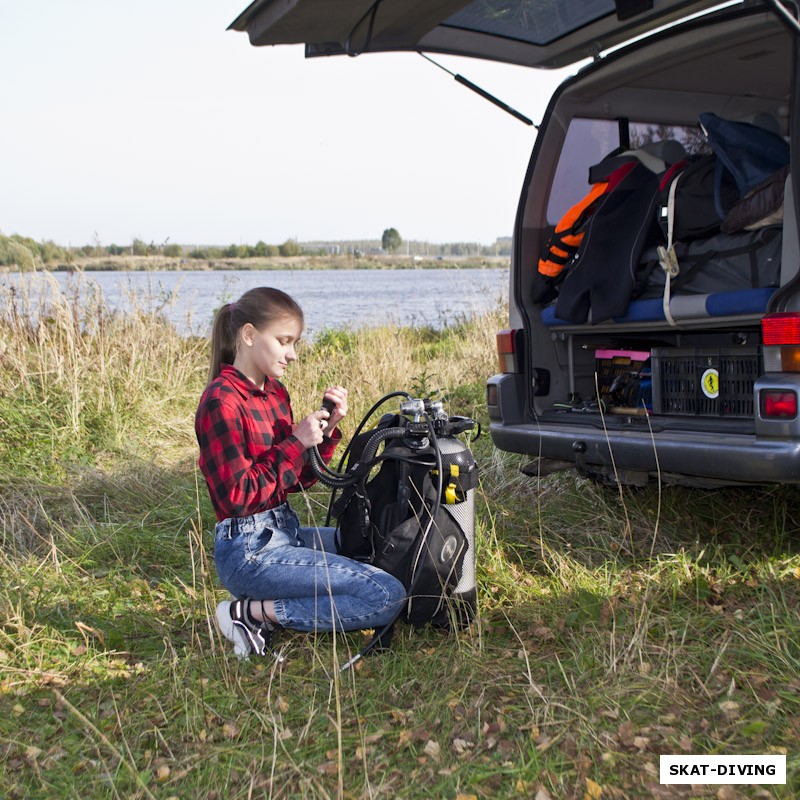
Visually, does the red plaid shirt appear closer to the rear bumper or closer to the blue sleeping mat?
the rear bumper

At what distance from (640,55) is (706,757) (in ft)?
9.25

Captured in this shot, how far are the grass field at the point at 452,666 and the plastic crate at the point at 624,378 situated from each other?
0.57 m

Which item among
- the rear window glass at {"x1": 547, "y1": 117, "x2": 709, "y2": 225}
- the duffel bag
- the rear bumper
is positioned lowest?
the rear bumper

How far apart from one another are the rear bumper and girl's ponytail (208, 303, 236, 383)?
148cm

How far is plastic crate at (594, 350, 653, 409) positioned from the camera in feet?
13.6

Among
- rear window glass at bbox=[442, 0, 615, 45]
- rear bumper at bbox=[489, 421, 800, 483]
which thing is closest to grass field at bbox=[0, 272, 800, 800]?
rear bumper at bbox=[489, 421, 800, 483]

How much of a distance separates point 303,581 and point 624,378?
1969 mm

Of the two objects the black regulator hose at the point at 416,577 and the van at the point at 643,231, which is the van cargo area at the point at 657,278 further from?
the black regulator hose at the point at 416,577

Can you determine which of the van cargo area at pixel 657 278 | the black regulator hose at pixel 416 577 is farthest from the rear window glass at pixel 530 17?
the black regulator hose at pixel 416 577

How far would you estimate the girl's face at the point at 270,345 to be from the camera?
10.6 ft

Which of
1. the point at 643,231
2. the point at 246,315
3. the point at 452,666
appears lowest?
the point at 452,666

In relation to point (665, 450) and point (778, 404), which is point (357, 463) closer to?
point (665, 450)

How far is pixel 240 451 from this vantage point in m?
3.08

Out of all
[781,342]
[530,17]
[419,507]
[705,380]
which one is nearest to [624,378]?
[705,380]
